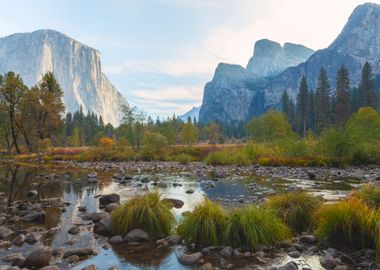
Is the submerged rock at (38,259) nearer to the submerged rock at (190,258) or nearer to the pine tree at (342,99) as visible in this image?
the submerged rock at (190,258)

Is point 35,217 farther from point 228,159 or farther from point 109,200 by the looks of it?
point 228,159

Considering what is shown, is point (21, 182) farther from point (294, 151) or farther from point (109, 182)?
point (294, 151)

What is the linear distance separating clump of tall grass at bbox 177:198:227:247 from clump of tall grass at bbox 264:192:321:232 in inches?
70.1

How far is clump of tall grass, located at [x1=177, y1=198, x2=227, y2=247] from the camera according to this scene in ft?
27.7

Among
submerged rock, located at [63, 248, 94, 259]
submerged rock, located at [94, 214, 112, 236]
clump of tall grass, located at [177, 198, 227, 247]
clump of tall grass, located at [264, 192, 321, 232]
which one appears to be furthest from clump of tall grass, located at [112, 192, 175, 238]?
clump of tall grass, located at [264, 192, 321, 232]

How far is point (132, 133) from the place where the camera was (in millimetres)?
62062

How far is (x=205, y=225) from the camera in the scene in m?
8.52

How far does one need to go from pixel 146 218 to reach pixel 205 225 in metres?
1.80

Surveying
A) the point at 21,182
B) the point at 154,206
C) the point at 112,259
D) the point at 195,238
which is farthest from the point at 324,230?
the point at 21,182

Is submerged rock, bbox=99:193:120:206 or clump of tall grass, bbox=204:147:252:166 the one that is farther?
clump of tall grass, bbox=204:147:252:166

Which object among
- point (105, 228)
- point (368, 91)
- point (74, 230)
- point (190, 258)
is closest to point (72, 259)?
point (105, 228)

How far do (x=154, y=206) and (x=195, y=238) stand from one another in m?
1.60

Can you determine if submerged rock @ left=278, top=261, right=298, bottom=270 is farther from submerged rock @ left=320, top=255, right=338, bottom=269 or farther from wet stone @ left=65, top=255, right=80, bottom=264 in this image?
wet stone @ left=65, top=255, right=80, bottom=264

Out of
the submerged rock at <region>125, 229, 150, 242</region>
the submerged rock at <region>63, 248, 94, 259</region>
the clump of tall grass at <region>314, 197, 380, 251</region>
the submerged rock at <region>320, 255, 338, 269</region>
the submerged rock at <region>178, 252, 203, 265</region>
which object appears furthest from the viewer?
the submerged rock at <region>125, 229, 150, 242</region>
